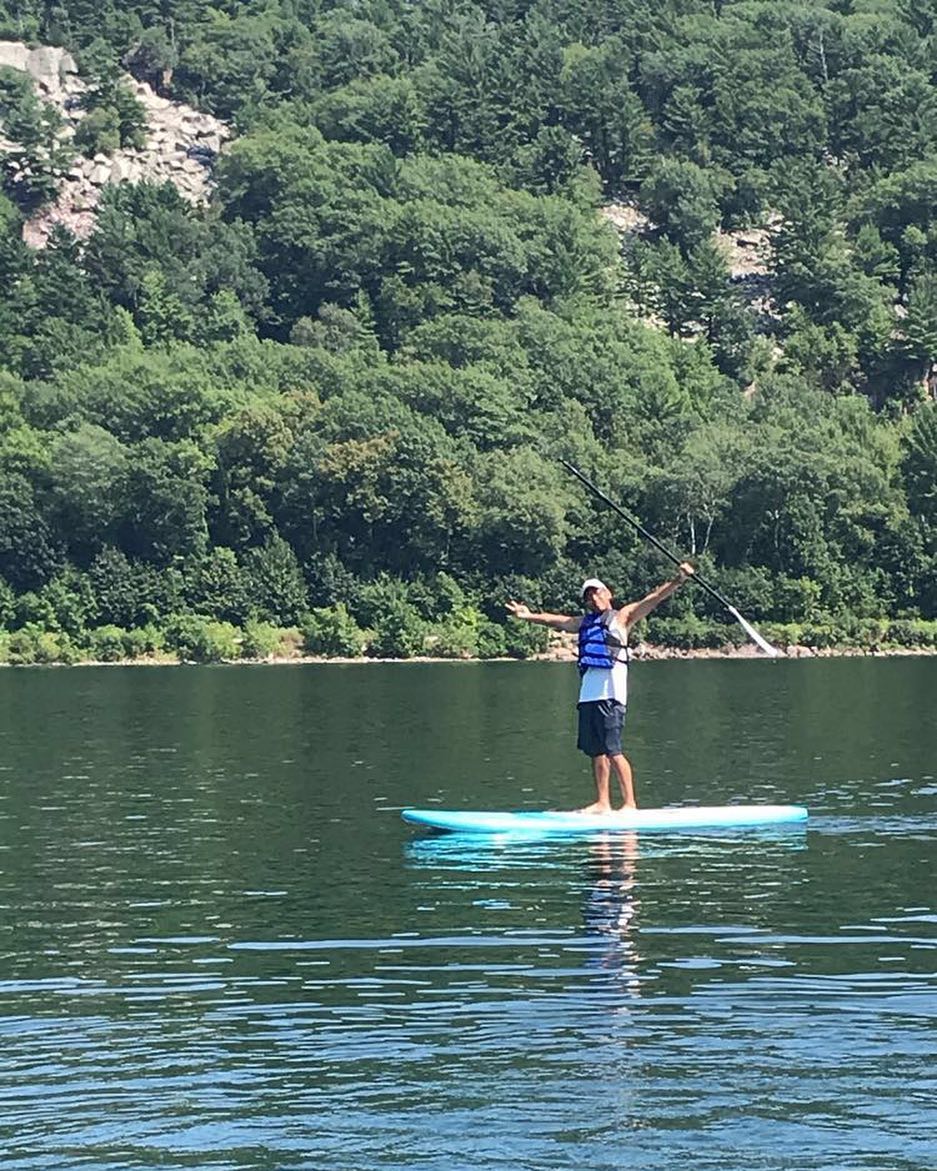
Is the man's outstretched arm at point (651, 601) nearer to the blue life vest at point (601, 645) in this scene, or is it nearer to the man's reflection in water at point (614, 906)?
the blue life vest at point (601, 645)

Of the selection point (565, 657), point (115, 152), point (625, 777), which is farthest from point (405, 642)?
point (115, 152)

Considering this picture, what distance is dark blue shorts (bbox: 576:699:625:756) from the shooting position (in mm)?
28234

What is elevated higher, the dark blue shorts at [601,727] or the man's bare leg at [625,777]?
the dark blue shorts at [601,727]

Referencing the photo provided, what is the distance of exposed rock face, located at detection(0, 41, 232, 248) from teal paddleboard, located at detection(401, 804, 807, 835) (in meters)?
143

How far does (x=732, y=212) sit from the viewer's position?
573 ft

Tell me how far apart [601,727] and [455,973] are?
31.0 ft

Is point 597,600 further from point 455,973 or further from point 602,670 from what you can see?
point 455,973

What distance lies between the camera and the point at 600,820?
28.2 m

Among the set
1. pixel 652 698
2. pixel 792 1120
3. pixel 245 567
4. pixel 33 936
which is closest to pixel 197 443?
pixel 245 567

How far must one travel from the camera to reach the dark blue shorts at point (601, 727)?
28.2 meters

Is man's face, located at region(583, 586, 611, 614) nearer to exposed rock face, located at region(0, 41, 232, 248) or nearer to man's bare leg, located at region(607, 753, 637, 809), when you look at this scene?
man's bare leg, located at region(607, 753, 637, 809)

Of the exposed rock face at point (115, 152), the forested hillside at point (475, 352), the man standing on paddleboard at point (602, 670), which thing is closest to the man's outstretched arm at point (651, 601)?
the man standing on paddleboard at point (602, 670)

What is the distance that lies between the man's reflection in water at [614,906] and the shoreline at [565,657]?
209ft

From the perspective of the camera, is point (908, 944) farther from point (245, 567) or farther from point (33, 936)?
point (245, 567)
